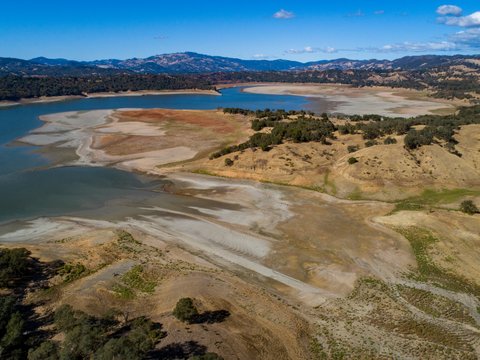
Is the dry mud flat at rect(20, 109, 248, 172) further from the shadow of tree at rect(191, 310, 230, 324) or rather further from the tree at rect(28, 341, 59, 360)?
the tree at rect(28, 341, 59, 360)

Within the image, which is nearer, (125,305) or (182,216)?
(125,305)

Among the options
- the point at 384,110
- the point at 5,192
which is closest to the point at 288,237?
the point at 5,192

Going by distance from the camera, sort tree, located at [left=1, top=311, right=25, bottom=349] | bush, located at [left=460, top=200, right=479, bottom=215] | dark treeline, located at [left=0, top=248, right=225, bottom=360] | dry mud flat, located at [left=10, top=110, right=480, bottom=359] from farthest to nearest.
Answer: bush, located at [left=460, top=200, right=479, bottom=215] → dry mud flat, located at [left=10, top=110, right=480, bottom=359] → tree, located at [left=1, top=311, right=25, bottom=349] → dark treeline, located at [left=0, top=248, right=225, bottom=360]

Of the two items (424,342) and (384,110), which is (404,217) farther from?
(384,110)

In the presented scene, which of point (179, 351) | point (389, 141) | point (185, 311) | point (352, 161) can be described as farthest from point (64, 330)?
point (389, 141)

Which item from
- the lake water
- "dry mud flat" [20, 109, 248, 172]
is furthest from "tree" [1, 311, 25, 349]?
"dry mud flat" [20, 109, 248, 172]

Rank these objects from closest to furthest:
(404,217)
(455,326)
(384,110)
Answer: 1. (455,326)
2. (404,217)
3. (384,110)
